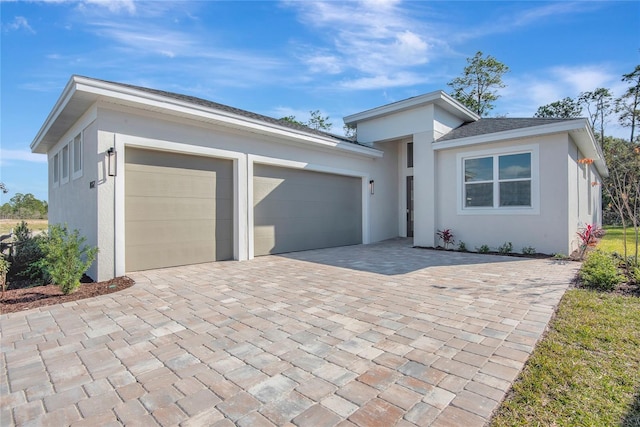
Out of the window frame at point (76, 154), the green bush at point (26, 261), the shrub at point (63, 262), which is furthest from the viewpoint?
the window frame at point (76, 154)

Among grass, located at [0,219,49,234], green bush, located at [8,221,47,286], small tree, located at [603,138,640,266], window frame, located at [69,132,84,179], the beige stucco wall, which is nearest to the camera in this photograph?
small tree, located at [603,138,640,266]

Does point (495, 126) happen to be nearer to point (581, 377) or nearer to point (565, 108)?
point (581, 377)

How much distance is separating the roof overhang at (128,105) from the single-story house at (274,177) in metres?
0.03

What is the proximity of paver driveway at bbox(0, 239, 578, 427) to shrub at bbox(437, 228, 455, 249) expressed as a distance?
4133mm

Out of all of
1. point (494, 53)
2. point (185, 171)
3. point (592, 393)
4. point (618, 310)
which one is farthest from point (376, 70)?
point (494, 53)

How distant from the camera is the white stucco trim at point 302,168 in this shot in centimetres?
783

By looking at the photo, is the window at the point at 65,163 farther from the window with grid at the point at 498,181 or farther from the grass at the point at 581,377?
the window with grid at the point at 498,181

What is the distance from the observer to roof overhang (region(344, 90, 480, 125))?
379 inches

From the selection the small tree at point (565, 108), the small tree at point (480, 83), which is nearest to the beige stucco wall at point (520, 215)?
the small tree at point (480, 83)

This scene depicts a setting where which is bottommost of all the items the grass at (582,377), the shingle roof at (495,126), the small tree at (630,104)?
the grass at (582,377)

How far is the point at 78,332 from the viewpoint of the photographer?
10.9ft

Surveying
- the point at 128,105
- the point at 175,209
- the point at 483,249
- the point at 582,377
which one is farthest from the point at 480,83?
the point at 582,377

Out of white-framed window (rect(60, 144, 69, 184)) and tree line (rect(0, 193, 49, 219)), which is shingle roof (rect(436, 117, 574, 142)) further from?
tree line (rect(0, 193, 49, 219))

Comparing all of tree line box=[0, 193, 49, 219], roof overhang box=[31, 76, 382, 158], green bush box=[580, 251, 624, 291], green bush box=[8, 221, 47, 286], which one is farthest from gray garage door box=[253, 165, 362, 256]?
tree line box=[0, 193, 49, 219]
